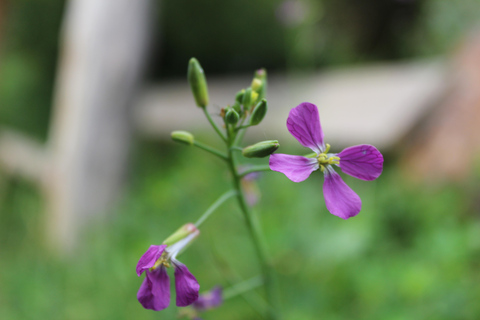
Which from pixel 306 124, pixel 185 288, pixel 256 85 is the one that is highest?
pixel 256 85

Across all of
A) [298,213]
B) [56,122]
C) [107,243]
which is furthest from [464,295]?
[56,122]

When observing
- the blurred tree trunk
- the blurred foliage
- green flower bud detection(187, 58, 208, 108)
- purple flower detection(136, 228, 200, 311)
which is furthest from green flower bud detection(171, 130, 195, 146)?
the blurred foliage

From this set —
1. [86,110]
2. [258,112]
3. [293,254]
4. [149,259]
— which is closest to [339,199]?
[258,112]

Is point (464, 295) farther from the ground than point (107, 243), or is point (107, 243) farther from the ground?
point (107, 243)

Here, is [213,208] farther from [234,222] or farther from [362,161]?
[234,222]

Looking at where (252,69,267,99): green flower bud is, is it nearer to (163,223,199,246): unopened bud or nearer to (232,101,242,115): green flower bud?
(232,101,242,115): green flower bud

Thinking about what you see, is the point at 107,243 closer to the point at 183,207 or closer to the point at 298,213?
the point at 183,207
